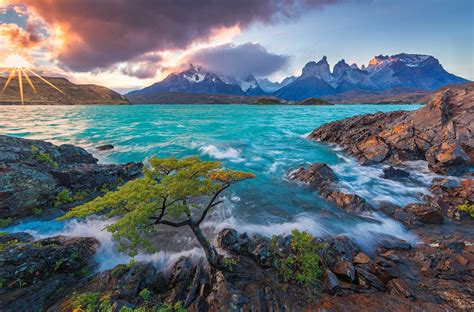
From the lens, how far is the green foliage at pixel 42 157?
21.5m

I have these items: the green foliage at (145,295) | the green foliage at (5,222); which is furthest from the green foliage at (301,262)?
the green foliage at (5,222)

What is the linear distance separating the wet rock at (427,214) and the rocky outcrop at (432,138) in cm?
1222

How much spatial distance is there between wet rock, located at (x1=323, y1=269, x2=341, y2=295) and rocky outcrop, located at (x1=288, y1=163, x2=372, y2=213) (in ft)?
29.8

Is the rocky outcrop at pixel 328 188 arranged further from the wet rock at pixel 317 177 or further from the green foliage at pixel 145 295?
the green foliage at pixel 145 295

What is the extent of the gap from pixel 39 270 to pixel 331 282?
14045mm

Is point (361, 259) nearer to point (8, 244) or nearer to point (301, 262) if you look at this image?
point (301, 262)

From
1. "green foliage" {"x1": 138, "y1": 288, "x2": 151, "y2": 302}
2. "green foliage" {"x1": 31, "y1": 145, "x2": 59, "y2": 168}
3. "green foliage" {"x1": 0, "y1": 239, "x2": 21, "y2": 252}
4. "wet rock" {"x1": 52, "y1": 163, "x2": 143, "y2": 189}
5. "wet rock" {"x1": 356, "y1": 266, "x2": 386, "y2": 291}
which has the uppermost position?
"green foliage" {"x1": 31, "y1": 145, "x2": 59, "y2": 168}

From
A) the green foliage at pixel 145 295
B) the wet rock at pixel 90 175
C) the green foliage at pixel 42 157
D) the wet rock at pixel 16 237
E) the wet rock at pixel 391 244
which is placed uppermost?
the green foliage at pixel 42 157

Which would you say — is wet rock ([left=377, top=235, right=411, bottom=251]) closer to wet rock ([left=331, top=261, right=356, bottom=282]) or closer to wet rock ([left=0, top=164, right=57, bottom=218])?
wet rock ([left=331, top=261, right=356, bottom=282])

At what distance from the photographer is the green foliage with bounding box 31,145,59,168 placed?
21.5 metres

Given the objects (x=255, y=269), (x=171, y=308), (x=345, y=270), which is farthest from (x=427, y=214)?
(x=171, y=308)

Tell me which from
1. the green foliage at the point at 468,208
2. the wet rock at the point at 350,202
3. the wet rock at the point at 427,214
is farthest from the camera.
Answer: the wet rock at the point at 350,202

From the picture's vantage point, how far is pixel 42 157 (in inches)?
855

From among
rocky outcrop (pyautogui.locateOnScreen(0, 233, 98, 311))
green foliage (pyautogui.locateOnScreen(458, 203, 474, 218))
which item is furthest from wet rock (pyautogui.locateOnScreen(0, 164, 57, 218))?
green foliage (pyautogui.locateOnScreen(458, 203, 474, 218))
